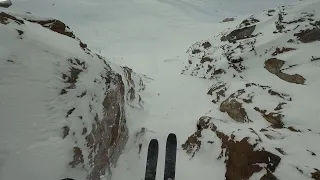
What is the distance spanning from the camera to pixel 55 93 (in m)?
4.36

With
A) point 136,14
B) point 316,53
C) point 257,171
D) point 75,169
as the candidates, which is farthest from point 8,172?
point 136,14

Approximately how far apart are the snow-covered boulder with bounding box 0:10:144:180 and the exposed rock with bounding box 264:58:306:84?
503 centimetres

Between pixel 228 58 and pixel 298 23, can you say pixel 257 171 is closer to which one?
pixel 228 58

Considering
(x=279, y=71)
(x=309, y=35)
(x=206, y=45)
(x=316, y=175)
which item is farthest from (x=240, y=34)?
(x=316, y=175)

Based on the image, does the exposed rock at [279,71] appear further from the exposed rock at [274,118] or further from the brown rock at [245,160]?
the brown rock at [245,160]

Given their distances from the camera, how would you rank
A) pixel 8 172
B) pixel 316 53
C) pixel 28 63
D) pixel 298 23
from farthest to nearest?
pixel 298 23 < pixel 316 53 < pixel 28 63 < pixel 8 172

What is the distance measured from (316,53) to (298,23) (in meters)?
2.63

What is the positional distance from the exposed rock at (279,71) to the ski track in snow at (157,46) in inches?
88.2

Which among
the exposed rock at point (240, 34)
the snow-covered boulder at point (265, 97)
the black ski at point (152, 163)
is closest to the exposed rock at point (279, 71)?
the snow-covered boulder at point (265, 97)

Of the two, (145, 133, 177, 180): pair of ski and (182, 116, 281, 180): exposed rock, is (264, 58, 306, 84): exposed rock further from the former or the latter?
(145, 133, 177, 180): pair of ski

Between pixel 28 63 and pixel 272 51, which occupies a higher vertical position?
pixel 272 51

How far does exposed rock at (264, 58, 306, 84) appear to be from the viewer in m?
7.02

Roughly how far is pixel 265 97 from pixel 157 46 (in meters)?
11.6

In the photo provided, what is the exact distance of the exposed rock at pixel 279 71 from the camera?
7017 mm
